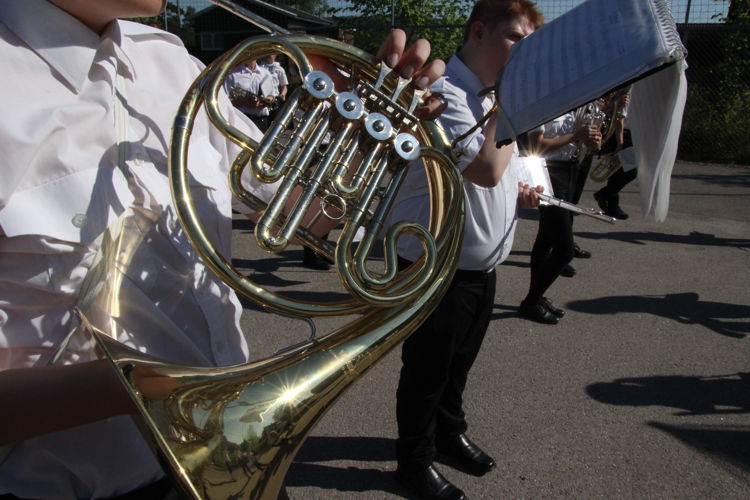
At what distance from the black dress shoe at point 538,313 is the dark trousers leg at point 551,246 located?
0.42 ft

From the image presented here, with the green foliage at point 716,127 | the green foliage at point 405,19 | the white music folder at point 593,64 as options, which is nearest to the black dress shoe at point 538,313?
the white music folder at point 593,64

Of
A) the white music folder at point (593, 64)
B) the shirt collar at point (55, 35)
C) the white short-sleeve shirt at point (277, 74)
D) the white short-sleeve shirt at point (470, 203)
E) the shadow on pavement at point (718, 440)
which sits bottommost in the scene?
the white short-sleeve shirt at point (277, 74)

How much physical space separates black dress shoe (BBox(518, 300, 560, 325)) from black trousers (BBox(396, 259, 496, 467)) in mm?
1636

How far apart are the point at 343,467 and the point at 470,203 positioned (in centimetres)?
123

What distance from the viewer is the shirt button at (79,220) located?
869 millimetres

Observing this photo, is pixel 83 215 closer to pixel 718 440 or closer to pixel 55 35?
pixel 55 35

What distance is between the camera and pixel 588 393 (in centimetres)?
289

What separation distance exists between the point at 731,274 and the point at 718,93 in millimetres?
6588

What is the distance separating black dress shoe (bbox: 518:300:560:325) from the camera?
3703 mm

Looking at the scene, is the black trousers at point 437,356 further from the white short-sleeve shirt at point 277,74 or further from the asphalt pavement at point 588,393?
the white short-sleeve shirt at point 277,74

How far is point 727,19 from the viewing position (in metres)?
9.66

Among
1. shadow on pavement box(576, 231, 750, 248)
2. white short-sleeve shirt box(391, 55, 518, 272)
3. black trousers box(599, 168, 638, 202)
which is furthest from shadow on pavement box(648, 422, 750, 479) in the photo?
black trousers box(599, 168, 638, 202)

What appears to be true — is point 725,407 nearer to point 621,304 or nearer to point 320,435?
point 621,304

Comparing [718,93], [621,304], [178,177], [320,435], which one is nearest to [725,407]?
[621,304]
